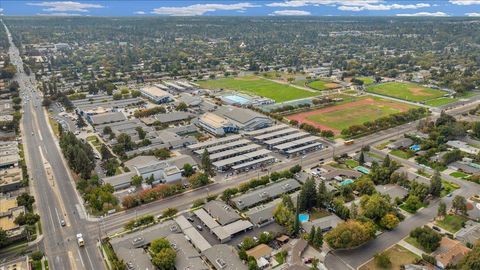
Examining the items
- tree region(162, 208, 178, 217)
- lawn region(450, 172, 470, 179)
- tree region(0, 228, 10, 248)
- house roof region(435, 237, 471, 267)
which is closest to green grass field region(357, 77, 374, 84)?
lawn region(450, 172, 470, 179)

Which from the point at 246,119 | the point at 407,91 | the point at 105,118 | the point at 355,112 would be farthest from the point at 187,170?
the point at 407,91

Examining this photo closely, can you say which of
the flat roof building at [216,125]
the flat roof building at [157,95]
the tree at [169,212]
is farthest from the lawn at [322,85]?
the tree at [169,212]

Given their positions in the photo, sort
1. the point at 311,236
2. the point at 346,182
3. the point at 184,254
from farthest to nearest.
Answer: the point at 346,182 → the point at 311,236 → the point at 184,254

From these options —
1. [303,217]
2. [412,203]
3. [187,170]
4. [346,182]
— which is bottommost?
[303,217]

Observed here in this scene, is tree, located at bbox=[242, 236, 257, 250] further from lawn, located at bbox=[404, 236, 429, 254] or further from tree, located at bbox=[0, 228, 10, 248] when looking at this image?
tree, located at bbox=[0, 228, 10, 248]

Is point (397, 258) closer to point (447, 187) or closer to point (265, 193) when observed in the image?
point (265, 193)

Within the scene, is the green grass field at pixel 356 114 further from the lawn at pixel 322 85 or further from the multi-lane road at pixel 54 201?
the multi-lane road at pixel 54 201
